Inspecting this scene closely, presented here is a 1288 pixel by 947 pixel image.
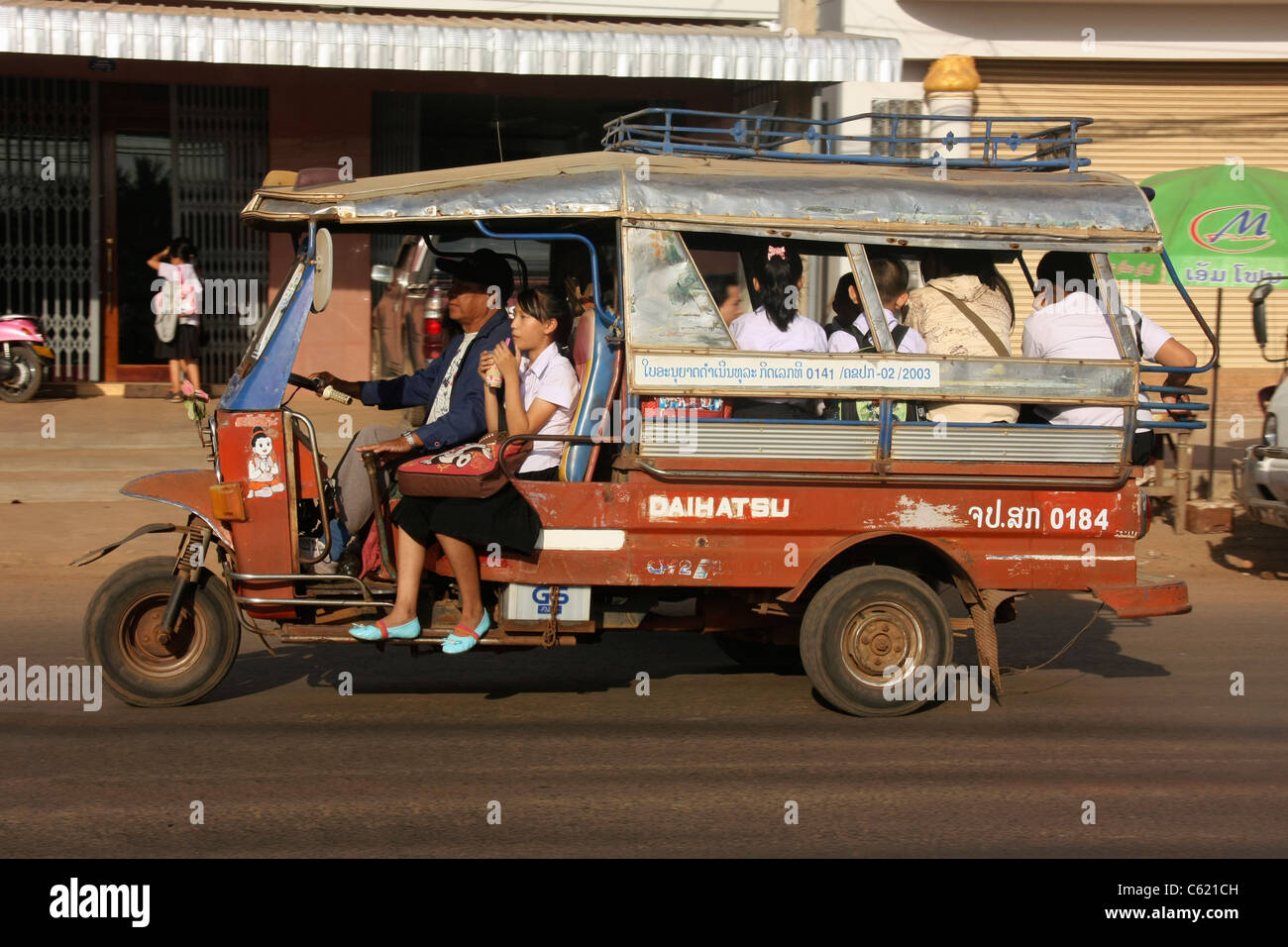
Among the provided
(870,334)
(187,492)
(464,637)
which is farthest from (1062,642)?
(187,492)

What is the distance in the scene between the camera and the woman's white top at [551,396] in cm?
573

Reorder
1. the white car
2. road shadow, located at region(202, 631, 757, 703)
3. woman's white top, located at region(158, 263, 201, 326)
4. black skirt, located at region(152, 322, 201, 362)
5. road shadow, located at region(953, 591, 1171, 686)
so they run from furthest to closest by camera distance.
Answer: black skirt, located at region(152, 322, 201, 362) < woman's white top, located at region(158, 263, 201, 326) < the white car < road shadow, located at region(953, 591, 1171, 686) < road shadow, located at region(202, 631, 757, 703)

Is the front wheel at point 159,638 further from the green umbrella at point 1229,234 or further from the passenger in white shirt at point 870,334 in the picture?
the green umbrella at point 1229,234

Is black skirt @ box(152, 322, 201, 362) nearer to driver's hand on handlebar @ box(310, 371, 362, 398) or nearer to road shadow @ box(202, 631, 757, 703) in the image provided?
road shadow @ box(202, 631, 757, 703)

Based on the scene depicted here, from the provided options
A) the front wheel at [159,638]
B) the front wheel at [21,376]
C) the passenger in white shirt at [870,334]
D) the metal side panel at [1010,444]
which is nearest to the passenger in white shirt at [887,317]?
the passenger in white shirt at [870,334]

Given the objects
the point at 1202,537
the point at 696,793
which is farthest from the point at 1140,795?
the point at 1202,537

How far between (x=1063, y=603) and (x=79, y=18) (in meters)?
8.95

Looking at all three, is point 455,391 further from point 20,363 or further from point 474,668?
point 20,363

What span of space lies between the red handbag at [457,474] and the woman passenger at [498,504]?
0.05m

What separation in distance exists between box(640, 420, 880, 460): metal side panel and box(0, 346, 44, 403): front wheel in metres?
9.08

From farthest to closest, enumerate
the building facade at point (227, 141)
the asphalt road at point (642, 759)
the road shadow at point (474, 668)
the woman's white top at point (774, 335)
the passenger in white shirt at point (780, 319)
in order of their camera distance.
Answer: the building facade at point (227, 141) → the road shadow at point (474, 668) → the woman's white top at point (774, 335) → the passenger in white shirt at point (780, 319) → the asphalt road at point (642, 759)

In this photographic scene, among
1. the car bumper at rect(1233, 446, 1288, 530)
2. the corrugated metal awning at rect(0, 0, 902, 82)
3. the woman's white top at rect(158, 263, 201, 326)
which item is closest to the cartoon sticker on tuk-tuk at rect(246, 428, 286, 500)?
the car bumper at rect(1233, 446, 1288, 530)

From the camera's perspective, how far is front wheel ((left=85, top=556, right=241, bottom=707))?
552 cm
